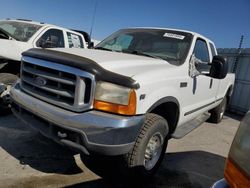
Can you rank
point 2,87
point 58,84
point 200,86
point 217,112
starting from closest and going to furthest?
point 58,84 < point 200,86 < point 2,87 < point 217,112

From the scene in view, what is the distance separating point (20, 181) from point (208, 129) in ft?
15.9

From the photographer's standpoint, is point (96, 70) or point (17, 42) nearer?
point (96, 70)

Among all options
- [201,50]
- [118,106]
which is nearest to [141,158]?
[118,106]

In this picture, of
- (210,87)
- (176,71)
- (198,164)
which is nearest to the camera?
(176,71)

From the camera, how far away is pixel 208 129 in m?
6.84

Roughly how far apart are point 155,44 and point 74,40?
3918 millimetres

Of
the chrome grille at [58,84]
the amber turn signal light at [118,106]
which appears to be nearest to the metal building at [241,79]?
the amber turn signal light at [118,106]

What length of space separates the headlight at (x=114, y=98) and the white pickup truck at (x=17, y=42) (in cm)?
254

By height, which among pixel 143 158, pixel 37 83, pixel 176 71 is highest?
pixel 176 71

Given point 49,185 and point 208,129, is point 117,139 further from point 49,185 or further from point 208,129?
point 208,129

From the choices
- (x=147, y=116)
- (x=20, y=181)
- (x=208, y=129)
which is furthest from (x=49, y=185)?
(x=208, y=129)

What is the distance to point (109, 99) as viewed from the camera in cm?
283

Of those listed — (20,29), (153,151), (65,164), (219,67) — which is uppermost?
(219,67)

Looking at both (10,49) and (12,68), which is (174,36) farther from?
(12,68)
